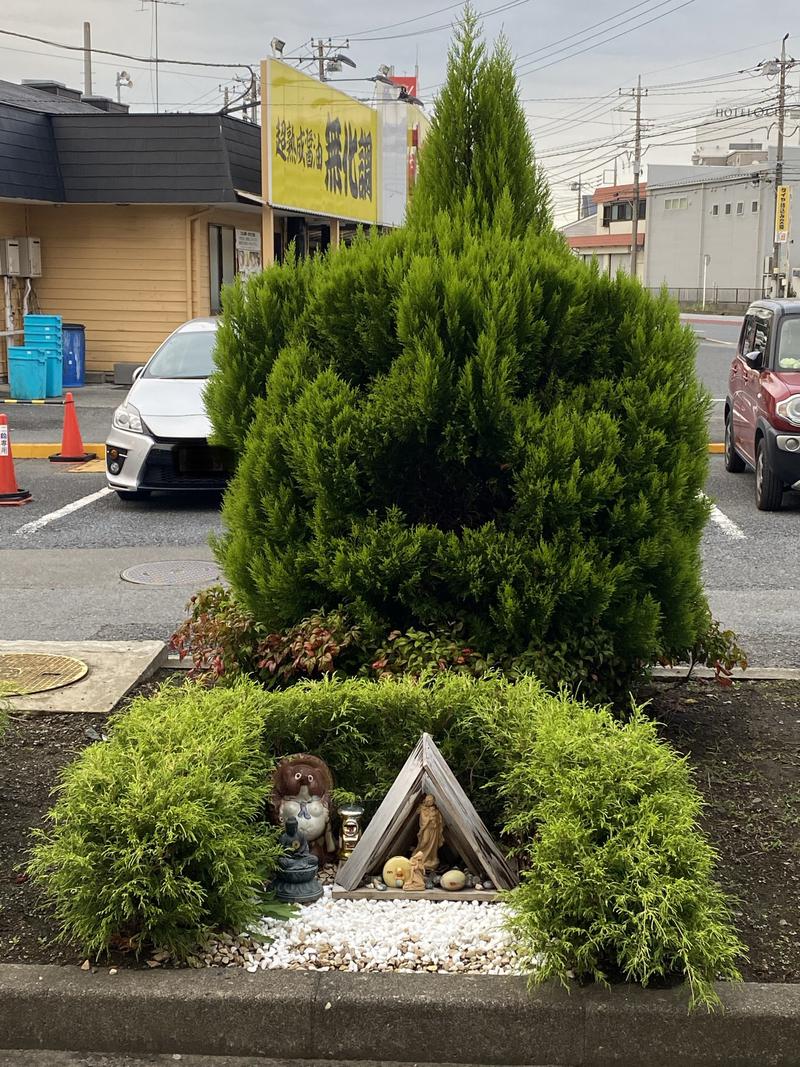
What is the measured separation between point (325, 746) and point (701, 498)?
5.74 ft

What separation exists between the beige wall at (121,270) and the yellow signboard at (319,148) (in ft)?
5.87

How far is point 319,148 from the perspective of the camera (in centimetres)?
2500

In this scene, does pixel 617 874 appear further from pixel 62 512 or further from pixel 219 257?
pixel 219 257

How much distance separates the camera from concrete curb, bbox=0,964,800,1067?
9.71 ft

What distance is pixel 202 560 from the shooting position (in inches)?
354

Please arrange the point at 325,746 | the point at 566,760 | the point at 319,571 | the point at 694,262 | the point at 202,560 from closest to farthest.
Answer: the point at 566,760 < the point at 325,746 < the point at 319,571 < the point at 202,560 < the point at 694,262

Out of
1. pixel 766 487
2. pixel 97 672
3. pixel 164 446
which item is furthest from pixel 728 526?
pixel 97 672

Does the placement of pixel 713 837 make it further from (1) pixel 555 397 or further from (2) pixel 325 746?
(1) pixel 555 397

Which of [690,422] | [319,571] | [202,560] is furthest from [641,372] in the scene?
[202,560]

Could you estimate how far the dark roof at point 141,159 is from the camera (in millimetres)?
20656

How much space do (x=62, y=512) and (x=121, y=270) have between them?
12588mm

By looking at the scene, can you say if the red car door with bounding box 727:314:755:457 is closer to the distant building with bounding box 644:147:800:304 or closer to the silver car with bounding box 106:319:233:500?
the silver car with bounding box 106:319:233:500

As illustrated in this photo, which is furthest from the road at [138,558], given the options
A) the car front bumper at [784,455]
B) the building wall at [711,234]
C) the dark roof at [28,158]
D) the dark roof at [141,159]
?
the building wall at [711,234]

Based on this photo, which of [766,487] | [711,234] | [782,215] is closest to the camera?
[766,487]
